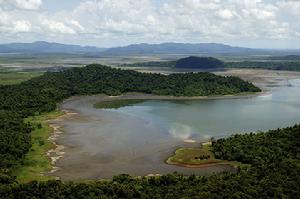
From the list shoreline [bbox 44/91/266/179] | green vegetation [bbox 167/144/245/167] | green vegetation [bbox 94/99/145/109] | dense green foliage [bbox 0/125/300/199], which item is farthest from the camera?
green vegetation [bbox 94/99/145/109]

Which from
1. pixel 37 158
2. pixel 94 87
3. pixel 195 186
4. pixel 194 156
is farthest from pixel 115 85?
pixel 195 186

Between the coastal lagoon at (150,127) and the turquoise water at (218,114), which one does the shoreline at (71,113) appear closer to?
the coastal lagoon at (150,127)

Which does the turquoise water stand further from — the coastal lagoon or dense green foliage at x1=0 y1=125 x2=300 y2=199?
dense green foliage at x1=0 y1=125 x2=300 y2=199

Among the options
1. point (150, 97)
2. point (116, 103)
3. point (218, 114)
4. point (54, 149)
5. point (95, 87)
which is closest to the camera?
point (54, 149)

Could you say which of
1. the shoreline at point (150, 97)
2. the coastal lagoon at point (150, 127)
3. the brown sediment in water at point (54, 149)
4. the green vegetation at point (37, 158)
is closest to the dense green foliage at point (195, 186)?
the coastal lagoon at point (150, 127)

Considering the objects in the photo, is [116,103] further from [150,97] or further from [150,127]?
[150,127]

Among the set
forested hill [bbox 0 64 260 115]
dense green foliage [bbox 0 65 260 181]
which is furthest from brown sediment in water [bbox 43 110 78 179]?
forested hill [bbox 0 64 260 115]

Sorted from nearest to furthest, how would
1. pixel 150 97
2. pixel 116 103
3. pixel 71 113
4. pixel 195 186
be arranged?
pixel 195 186, pixel 71 113, pixel 116 103, pixel 150 97
